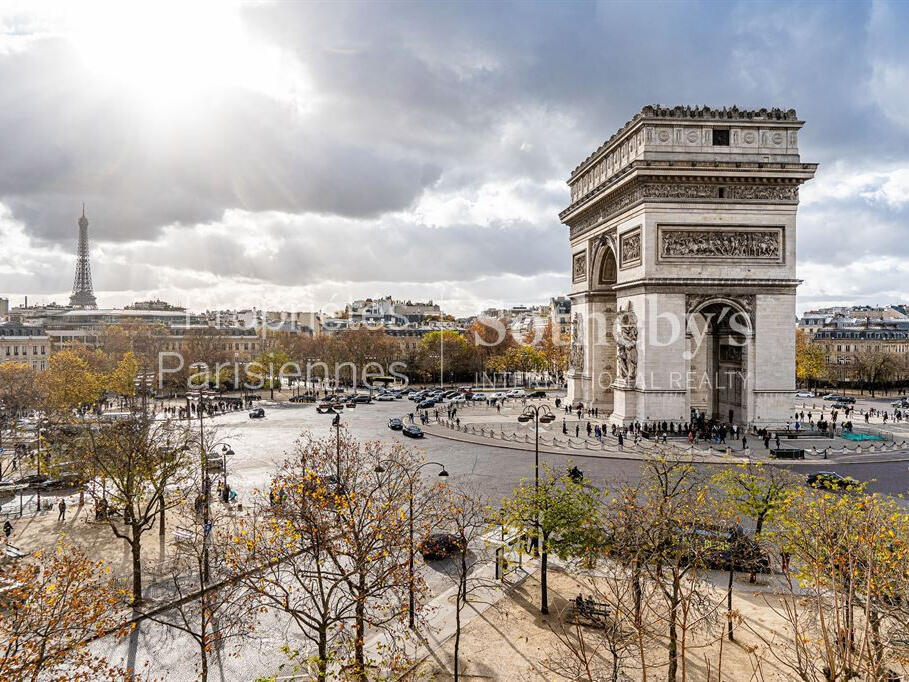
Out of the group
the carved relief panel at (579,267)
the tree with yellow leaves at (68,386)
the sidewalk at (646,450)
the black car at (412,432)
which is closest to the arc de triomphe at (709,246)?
the sidewalk at (646,450)

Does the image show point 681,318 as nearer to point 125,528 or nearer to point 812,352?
point 125,528

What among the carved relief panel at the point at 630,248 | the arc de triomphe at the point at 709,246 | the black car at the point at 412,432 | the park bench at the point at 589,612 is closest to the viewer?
the park bench at the point at 589,612

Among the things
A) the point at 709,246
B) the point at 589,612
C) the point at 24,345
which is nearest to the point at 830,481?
the point at 589,612

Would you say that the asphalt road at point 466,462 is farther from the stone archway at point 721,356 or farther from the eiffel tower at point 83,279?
the eiffel tower at point 83,279

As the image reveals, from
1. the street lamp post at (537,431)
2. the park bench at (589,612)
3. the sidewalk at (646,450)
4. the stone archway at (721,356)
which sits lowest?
the park bench at (589,612)

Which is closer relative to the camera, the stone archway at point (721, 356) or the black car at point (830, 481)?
the black car at point (830, 481)

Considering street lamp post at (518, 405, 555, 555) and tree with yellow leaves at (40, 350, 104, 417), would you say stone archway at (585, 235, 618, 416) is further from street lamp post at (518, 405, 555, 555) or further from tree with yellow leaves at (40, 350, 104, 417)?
tree with yellow leaves at (40, 350, 104, 417)

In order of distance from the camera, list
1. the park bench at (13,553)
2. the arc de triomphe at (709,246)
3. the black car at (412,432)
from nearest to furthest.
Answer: the park bench at (13,553), the arc de triomphe at (709,246), the black car at (412,432)

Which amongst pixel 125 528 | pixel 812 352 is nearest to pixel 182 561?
pixel 125 528
